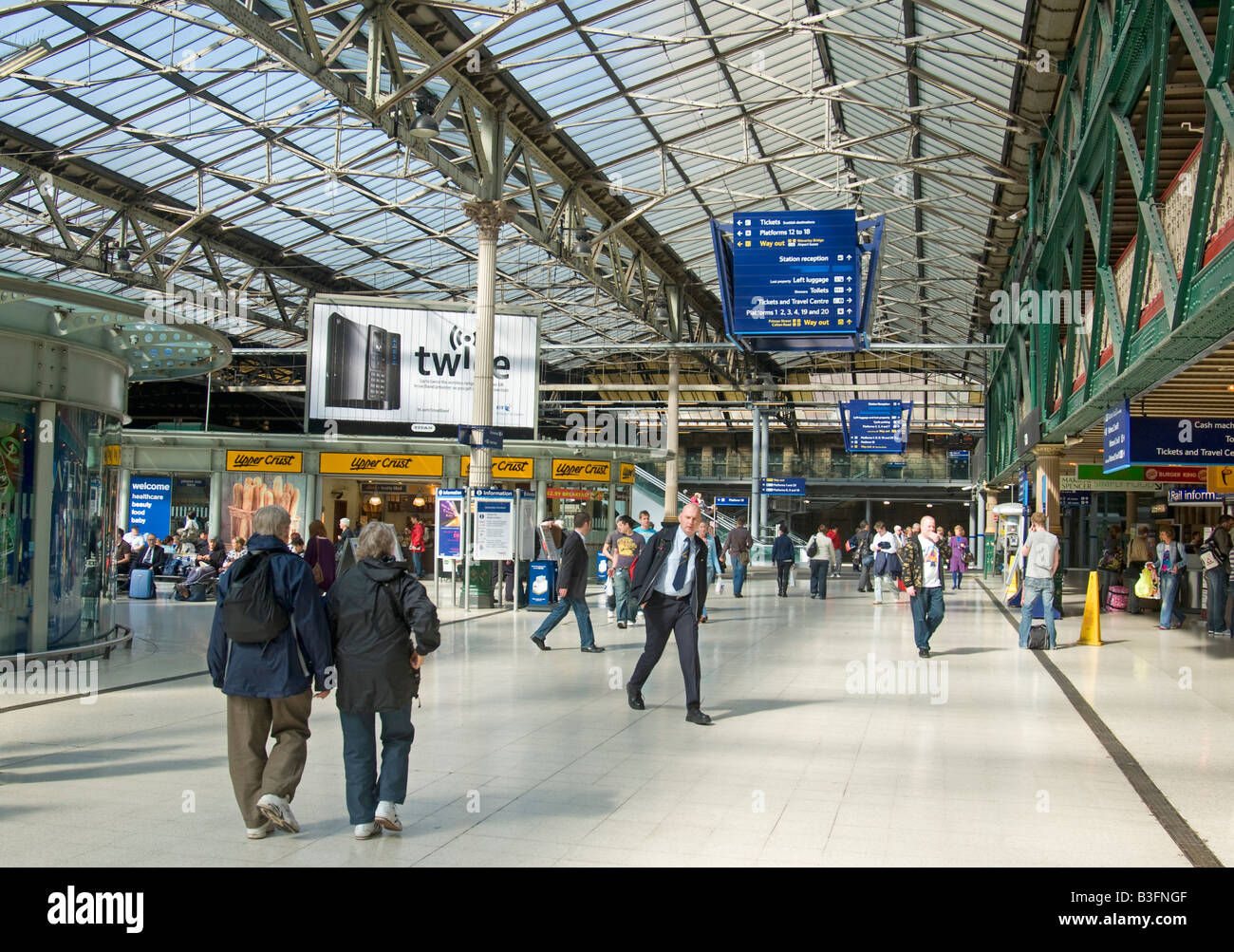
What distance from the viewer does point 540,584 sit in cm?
1955

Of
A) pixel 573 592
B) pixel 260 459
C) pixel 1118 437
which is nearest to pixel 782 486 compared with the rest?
pixel 260 459

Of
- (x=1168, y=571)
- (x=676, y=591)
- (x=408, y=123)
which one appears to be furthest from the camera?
(x=408, y=123)

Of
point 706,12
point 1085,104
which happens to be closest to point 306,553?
point 1085,104

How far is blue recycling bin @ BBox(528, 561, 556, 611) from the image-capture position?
19.5 metres

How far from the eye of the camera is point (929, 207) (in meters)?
26.9

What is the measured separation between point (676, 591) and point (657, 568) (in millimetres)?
235

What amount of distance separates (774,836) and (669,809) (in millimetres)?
691

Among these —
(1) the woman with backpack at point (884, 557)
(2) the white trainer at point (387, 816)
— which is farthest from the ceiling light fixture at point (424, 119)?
(2) the white trainer at point (387, 816)

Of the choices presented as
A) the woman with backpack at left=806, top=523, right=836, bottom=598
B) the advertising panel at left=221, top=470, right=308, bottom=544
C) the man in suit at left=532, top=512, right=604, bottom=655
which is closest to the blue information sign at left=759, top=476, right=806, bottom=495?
the woman with backpack at left=806, top=523, right=836, bottom=598

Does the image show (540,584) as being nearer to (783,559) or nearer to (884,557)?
(884,557)

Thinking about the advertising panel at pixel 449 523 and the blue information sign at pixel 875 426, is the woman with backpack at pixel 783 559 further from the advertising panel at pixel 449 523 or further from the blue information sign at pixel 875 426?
the blue information sign at pixel 875 426

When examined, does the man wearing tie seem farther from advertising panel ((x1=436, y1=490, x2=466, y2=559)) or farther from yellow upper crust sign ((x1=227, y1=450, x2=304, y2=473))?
advertising panel ((x1=436, y1=490, x2=466, y2=559))

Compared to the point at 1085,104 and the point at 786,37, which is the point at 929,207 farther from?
the point at 1085,104

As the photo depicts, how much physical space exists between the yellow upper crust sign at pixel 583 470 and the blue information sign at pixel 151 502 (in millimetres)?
9042
